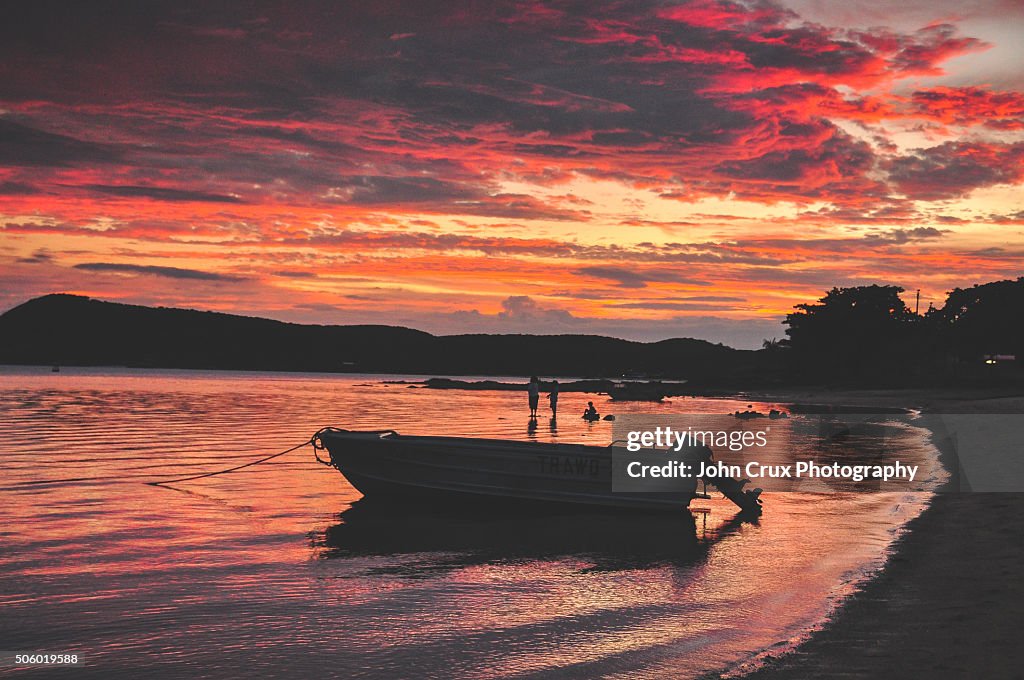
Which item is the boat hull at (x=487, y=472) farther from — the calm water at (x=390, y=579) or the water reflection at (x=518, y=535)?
the calm water at (x=390, y=579)

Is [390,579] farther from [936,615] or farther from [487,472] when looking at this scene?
[936,615]

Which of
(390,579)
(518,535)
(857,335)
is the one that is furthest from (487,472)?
(857,335)

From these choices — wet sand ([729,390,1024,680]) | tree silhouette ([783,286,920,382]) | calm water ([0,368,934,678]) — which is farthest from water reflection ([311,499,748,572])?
tree silhouette ([783,286,920,382])

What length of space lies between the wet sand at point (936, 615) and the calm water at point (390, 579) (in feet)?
1.71

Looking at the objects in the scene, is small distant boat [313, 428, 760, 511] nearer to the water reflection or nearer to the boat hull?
the boat hull

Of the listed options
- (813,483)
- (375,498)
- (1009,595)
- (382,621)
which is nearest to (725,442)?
(813,483)

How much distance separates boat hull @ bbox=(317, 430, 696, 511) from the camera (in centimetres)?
1731

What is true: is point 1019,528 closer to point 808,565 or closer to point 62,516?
point 808,565

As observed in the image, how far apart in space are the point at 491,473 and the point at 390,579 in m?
5.94

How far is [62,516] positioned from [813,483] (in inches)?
696

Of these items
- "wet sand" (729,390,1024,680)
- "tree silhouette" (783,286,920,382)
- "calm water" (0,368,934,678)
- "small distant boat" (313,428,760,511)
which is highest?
"tree silhouette" (783,286,920,382)

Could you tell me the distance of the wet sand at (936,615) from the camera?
26.3ft

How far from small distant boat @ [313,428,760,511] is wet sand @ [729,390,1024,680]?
4629 mm

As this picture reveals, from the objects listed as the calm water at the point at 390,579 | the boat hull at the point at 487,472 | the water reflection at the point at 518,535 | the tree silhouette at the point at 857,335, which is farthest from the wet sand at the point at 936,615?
the tree silhouette at the point at 857,335
